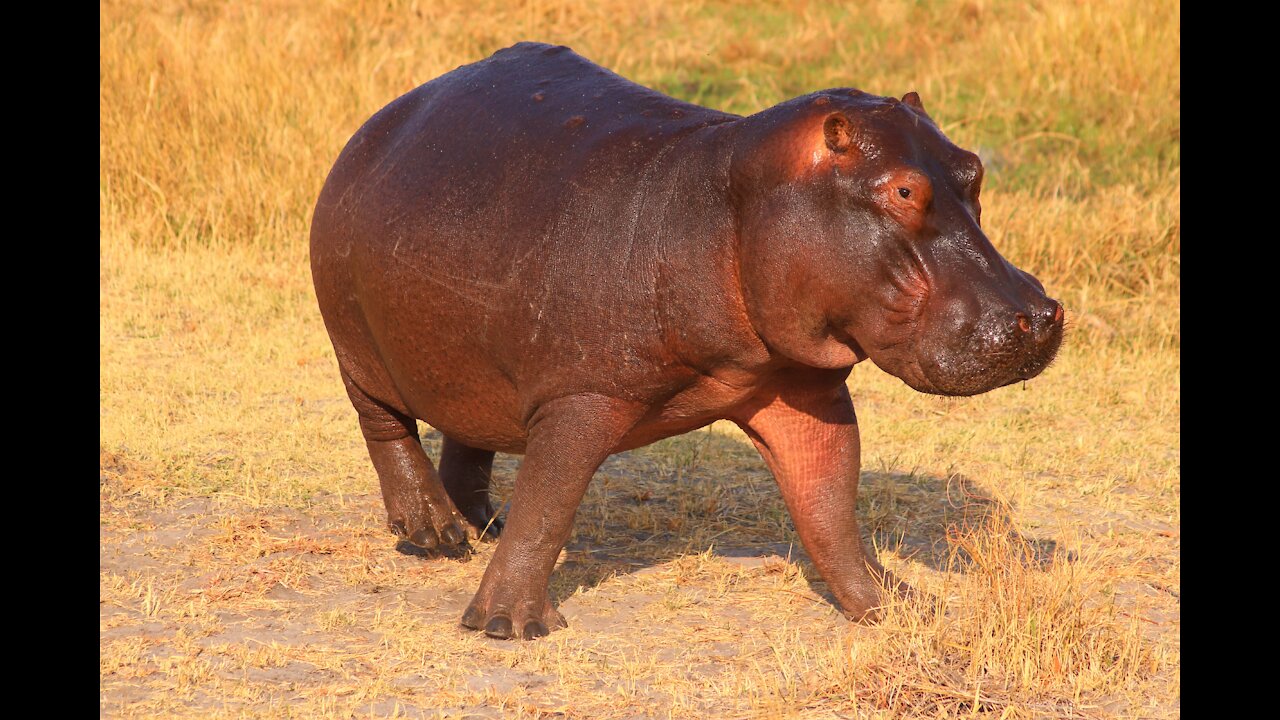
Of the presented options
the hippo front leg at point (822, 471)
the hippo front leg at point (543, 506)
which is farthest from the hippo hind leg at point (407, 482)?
the hippo front leg at point (822, 471)

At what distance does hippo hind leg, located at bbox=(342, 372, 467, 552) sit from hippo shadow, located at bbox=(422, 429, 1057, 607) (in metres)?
0.46

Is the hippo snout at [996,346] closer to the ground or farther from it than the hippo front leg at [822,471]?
farther from it

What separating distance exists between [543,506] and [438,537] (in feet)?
3.62

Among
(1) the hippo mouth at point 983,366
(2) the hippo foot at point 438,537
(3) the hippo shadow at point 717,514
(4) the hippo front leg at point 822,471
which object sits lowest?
(3) the hippo shadow at point 717,514

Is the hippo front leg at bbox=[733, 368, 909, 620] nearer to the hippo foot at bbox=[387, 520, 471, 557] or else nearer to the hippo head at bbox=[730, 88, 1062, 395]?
the hippo head at bbox=[730, 88, 1062, 395]

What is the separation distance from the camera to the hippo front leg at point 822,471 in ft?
15.5

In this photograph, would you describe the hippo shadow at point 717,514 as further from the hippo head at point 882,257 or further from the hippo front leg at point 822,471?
the hippo head at point 882,257

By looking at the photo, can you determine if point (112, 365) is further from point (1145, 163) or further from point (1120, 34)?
point (1120, 34)

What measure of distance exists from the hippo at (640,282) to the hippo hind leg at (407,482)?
4 cm

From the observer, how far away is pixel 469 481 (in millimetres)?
5926

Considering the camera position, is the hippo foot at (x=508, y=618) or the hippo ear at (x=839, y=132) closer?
the hippo ear at (x=839, y=132)

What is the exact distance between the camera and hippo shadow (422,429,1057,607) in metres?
5.55

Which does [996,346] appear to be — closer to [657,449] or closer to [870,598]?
[870,598]

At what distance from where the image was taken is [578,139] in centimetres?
464
